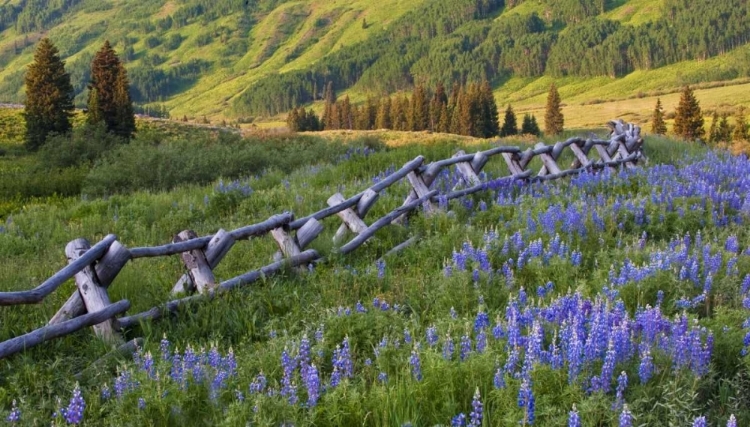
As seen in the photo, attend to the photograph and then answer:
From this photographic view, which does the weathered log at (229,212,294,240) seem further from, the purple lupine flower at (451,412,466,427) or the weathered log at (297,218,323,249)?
the purple lupine flower at (451,412,466,427)

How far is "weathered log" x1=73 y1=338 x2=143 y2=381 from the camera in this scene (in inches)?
166

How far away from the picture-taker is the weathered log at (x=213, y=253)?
18.5ft

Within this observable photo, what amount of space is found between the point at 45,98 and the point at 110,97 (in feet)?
17.8

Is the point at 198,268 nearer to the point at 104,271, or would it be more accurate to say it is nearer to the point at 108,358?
the point at 104,271

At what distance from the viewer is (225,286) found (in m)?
5.50

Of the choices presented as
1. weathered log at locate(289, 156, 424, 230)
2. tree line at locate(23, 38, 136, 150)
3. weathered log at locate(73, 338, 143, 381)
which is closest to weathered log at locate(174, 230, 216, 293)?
weathered log at locate(73, 338, 143, 381)

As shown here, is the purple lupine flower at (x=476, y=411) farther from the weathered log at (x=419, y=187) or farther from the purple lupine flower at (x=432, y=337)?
the weathered log at (x=419, y=187)

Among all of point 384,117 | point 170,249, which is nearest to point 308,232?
point 170,249

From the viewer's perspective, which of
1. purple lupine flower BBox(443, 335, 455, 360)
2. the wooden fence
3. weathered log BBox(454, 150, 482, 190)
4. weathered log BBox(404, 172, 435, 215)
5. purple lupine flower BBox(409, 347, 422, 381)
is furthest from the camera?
weathered log BBox(454, 150, 482, 190)

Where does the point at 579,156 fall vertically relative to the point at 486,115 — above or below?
above

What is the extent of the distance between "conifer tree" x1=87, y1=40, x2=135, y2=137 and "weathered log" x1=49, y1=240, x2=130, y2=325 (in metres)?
49.1

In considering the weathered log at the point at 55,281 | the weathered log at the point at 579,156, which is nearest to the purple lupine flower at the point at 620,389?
the weathered log at the point at 55,281

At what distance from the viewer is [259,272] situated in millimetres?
5848

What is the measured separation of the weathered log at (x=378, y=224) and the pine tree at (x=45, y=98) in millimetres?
46554
